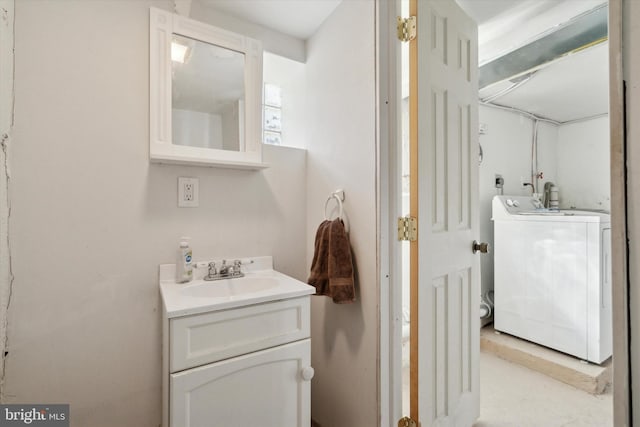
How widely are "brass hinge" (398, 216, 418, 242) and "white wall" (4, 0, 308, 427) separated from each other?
0.13 m

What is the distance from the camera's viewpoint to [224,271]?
140cm

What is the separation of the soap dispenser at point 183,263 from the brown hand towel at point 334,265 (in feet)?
1.88

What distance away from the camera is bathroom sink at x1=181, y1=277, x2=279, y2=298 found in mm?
1266

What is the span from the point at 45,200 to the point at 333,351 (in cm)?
140

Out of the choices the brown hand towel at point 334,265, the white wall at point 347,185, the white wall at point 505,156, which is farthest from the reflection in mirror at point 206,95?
Result: the white wall at point 505,156

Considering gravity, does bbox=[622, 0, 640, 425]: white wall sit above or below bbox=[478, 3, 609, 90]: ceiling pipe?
below

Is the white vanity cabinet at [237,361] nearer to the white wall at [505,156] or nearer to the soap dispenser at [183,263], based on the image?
the soap dispenser at [183,263]

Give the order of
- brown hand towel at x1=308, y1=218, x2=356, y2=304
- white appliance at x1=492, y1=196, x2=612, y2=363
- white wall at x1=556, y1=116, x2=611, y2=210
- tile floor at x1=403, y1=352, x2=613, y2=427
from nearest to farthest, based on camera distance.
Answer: brown hand towel at x1=308, y1=218, x2=356, y2=304, tile floor at x1=403, y1=352, x2=613, y2=427, white appliance at x1=492, y1=196, x2=612, y2=363, white wall at x1=556, y1=116, x2=611, y2=210

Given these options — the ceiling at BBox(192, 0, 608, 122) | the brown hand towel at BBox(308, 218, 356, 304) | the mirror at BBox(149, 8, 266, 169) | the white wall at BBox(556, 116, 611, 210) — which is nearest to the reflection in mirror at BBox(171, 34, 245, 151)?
the mirror at BBox(149, 8, 266, 169)

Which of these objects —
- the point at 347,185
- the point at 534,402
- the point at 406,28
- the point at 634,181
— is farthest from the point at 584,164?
the point at 634,181

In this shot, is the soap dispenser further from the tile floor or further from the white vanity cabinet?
the tile floor

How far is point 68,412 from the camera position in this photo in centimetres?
111

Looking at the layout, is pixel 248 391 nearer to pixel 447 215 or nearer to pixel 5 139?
pixel 447 215

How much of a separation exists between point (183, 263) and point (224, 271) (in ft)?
0.64
